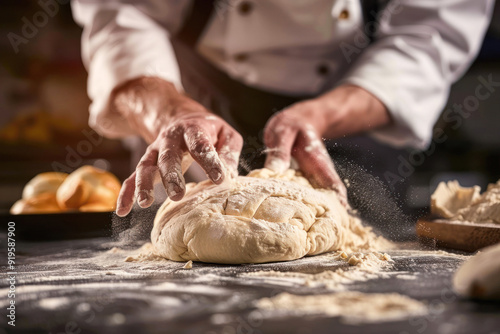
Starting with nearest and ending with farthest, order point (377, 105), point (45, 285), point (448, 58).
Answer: point (45, 285) < point (377, 105) < point (448, 58)

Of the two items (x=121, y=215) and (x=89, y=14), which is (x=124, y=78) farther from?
(x=121, y=215)

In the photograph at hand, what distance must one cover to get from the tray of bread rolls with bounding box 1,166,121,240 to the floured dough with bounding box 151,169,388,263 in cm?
29

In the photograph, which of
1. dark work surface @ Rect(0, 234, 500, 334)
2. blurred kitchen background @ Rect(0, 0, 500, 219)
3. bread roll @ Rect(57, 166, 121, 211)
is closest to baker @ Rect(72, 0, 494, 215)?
bread roll @ Rect(57, 166, 121, 211)

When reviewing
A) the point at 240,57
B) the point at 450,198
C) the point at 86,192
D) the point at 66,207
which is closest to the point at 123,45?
the point at 240,57

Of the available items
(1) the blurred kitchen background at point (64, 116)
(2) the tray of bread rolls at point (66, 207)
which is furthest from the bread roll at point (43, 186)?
(1) the blurred kitchen background at point (64, 116)

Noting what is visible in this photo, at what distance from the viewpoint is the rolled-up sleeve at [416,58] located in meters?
2.07

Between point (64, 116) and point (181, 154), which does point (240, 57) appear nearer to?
point (181, 154)

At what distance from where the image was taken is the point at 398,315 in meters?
0.68

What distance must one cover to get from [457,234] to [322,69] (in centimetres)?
111

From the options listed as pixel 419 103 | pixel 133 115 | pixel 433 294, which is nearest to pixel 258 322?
pixel 433 294

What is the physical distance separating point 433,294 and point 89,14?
6.33ft

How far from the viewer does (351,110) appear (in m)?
2.02

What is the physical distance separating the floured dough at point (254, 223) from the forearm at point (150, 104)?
13.0 inches

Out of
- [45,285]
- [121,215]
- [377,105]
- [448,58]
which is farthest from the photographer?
[448,58]
